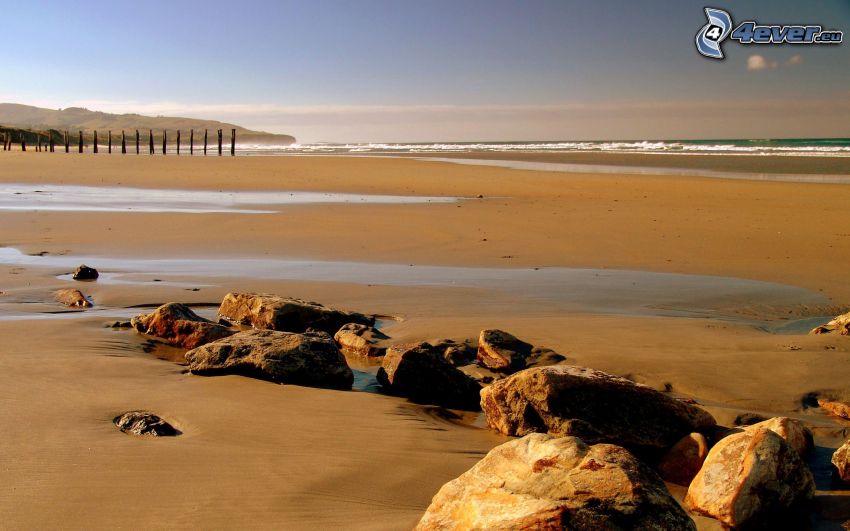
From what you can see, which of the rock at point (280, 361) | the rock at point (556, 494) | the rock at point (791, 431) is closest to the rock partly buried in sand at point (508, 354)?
the rock at point (280, 361)

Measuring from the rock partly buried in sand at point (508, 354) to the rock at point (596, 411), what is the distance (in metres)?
1.25

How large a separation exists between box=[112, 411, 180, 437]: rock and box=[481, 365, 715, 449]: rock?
192 cm

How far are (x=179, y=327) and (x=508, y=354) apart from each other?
270 cm

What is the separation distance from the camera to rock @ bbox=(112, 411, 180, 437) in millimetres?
4090

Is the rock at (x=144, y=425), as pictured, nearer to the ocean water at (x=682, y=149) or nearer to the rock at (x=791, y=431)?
the rock at (x=791, y=431)

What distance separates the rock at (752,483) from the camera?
3.42m

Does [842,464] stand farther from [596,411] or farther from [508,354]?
[508,354]

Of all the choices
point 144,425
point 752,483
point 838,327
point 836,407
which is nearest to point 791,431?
point 752,483

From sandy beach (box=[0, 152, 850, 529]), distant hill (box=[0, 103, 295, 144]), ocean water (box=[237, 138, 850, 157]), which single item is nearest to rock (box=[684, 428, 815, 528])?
sandy beach (box=[0, 152, 850, 529])

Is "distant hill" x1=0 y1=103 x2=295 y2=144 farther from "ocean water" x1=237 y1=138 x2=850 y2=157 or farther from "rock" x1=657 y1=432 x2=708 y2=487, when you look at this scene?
"rock" x1=657 y1=432 x2=708 y2=487

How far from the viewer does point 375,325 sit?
7.21 meters

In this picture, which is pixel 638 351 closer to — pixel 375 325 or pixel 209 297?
pixel 375 325

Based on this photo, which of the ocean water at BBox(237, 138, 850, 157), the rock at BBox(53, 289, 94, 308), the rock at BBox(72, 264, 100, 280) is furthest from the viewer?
the ocean water at BBox(237, 138, 850, 157)

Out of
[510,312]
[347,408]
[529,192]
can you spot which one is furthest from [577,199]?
[347,408]
